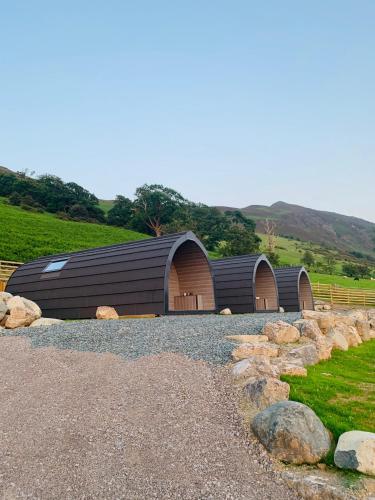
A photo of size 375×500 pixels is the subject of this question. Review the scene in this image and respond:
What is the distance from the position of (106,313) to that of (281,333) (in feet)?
25.7

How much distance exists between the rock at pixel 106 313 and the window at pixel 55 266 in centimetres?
537

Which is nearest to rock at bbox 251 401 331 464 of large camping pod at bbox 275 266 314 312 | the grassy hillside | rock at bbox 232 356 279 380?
rock at bbox 232 356 279 380

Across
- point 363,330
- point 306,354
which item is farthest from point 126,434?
point 363,330

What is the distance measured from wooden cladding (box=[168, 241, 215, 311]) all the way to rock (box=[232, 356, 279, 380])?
1250 centimetres

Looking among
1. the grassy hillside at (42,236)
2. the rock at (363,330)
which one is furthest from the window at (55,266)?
the grassy hillside at (42,236)

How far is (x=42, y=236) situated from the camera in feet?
172

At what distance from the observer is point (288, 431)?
16.5ft

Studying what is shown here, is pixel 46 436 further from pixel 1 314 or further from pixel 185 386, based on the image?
pixel 1 314

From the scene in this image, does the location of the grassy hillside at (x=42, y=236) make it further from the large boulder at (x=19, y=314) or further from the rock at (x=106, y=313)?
the large boulder at (x=19, y=314)

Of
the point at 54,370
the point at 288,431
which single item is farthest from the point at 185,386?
the point at 54,370

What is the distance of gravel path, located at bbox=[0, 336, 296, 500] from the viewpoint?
4.44m

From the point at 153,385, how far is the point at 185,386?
55 centimetres

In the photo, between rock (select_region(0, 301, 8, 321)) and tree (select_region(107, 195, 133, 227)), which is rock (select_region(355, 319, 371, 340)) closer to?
rock (select_region(0, 301, 8, 321))

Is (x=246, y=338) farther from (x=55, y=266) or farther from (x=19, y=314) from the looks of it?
(x=55, y=266)
